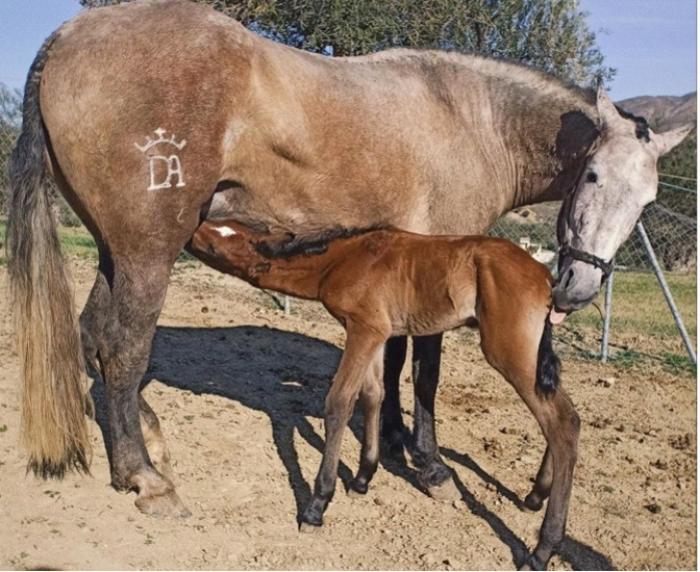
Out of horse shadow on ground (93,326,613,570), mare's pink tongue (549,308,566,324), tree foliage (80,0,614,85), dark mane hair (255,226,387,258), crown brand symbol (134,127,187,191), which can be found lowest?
horse shadow on ground (93,326,613,570)

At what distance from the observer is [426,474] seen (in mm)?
4863

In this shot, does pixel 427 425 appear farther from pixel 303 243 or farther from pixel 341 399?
pixel 303 243

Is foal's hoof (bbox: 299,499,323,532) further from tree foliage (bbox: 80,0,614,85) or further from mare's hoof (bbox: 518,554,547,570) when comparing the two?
tree foliage (bbox: 80,0,614,85)

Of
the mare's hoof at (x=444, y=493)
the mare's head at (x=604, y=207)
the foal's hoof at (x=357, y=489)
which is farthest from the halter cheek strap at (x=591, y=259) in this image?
the foal's hoof at (x=357, y=489)

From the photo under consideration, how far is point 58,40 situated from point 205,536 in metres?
2.60

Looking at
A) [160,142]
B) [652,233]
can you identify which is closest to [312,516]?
[160,142]

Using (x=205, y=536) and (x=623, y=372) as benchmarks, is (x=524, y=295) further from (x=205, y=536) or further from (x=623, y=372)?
(x=623, y=372)

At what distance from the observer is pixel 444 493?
4812 millimetres

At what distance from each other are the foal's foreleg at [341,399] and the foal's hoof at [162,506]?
0.64 m

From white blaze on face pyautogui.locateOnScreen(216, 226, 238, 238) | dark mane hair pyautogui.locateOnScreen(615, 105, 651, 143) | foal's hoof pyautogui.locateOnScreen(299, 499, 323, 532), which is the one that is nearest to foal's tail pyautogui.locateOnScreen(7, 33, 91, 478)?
white blaze on face pyautogui.locateOnScreen(216, 226, 238, 238)

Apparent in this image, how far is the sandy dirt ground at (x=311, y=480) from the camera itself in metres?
3.95

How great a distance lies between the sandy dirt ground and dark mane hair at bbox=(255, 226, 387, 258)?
1.32m

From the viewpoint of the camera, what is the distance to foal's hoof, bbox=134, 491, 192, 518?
164 inches

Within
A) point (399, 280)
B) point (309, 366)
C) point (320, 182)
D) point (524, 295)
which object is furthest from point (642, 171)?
point (309, 366)
